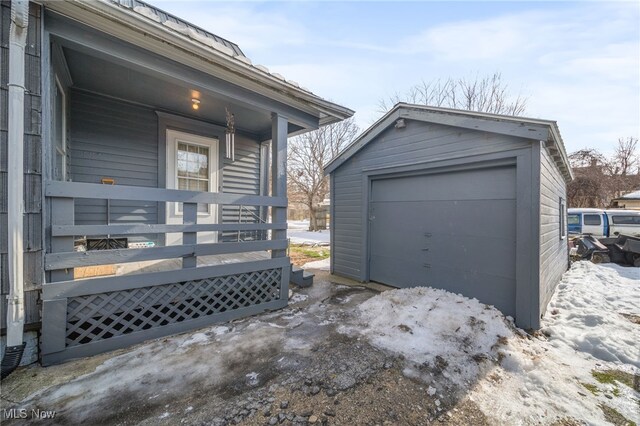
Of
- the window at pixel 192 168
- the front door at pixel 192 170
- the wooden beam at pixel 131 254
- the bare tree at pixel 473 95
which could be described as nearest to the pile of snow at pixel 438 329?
the wooden beam at pixel 131 254

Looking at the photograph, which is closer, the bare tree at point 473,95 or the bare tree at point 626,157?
the bare tree at point 473,95

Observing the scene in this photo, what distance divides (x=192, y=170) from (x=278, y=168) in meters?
2.14

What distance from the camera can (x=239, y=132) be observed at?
17.8 feet

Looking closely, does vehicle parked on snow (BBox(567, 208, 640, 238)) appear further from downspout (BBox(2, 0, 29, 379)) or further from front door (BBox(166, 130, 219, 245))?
downspout (BBox(2, 0, 29, 379))

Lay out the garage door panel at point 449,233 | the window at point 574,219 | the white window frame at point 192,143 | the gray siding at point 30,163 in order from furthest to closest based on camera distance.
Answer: the window at point 574,219
the white window frame at point 192,143
the garage door panel at point 449,233
the gray siding at point 30,163

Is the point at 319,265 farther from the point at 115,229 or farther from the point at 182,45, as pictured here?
the point at 182,45

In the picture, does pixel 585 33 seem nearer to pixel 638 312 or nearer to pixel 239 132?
pixel 638 312

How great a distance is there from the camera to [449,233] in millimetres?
4180

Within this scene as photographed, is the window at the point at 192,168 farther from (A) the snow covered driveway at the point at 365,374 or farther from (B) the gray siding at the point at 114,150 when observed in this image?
(A) the snow covered driveway at the point at 365,374

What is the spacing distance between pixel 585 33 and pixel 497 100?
41.8ft

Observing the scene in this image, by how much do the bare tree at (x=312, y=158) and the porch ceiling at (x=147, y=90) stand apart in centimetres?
1386

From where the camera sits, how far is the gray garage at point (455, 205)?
10.8 ft

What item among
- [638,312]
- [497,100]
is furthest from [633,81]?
[497,100]

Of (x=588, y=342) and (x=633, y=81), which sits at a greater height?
(x=633, y=81)
